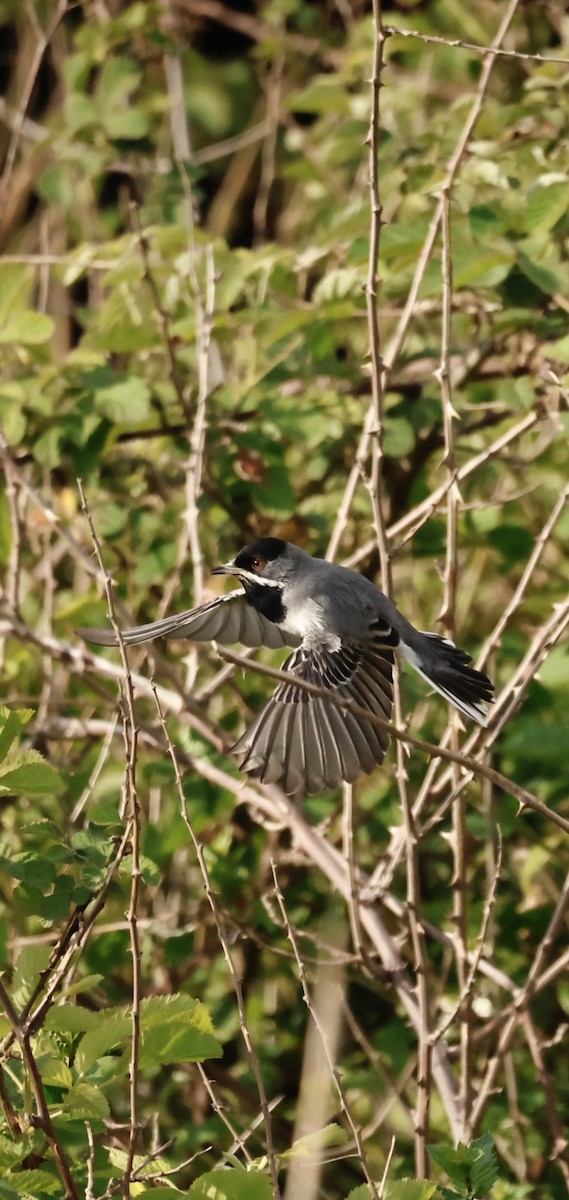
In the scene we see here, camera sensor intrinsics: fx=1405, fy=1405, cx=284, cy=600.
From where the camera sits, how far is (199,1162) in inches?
140

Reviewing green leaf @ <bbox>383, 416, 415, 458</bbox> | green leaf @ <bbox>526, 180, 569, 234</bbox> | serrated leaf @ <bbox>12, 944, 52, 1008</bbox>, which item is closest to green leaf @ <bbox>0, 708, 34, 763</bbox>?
serrated leaf @ <bbox>12, 944, 52, 1008</bbox>

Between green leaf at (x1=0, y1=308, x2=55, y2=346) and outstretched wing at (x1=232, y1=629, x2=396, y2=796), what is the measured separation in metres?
1.25

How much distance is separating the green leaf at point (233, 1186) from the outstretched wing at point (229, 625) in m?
1.60

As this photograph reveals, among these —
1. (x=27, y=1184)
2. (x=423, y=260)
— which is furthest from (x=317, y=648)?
(x=27, y=1184)

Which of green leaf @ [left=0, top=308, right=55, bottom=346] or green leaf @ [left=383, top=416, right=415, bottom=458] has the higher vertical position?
green leaf @ [left=0, top=308, right=55, bottom=346]

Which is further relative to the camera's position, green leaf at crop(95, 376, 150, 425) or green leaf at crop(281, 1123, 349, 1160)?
green leaf at crop(95, 376, 150, 425)

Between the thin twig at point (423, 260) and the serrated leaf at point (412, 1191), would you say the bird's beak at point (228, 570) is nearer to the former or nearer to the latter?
the thin twig at point (423, 260)

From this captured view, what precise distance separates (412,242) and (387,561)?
1255 mm

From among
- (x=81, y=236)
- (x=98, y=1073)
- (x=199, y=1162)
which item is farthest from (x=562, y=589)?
(x=81, y=236)

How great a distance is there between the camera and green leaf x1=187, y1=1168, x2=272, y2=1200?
207cm

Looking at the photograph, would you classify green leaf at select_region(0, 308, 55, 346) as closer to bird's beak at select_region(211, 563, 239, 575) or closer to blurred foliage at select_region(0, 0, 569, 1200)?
blurred foliage at select_region(0, 0, 569, 1200)

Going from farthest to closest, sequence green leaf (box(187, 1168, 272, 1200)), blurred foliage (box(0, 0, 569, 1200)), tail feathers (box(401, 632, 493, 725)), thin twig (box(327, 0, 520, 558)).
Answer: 1. blurred foliage (box(0, 0, 569, 1200))
2. tail feathers (box(401, 632, 493, 725))
3. thin twig (box(327, 0, 520, 558))
4. green leaf (box(187, 1168, 272, 1200))

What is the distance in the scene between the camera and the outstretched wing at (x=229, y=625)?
141 inches

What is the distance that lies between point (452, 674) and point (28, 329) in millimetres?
1573
